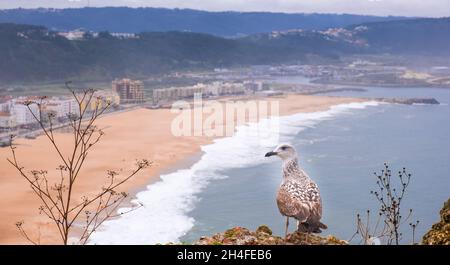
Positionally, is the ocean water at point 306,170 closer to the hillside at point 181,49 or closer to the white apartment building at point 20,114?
the hillside at point 181,49

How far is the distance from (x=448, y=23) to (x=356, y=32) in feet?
11.0

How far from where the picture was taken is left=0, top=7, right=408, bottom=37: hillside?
32.5 feet

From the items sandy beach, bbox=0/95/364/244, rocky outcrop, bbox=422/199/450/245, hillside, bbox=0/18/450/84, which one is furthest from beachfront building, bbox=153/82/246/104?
rocky outcrop, bbox=422/199/450/245

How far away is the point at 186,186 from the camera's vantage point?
7500mm

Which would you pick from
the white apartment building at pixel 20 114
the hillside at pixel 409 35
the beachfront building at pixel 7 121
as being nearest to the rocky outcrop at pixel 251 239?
the hillside at pixel 409 35

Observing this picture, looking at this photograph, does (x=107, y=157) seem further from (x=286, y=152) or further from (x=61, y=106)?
(x=286, y=152)

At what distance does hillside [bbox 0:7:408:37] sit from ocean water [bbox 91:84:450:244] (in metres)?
1.86

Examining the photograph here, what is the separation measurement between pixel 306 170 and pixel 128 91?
22.0 feet

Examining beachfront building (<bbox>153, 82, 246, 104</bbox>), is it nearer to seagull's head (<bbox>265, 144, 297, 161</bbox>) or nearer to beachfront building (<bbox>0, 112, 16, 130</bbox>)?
beachfront building (<bbox>0, 112, 16, 130</bbox>)

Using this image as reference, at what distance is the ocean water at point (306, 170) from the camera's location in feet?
19.8

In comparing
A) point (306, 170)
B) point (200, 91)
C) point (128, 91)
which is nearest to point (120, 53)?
point (200, 91)
